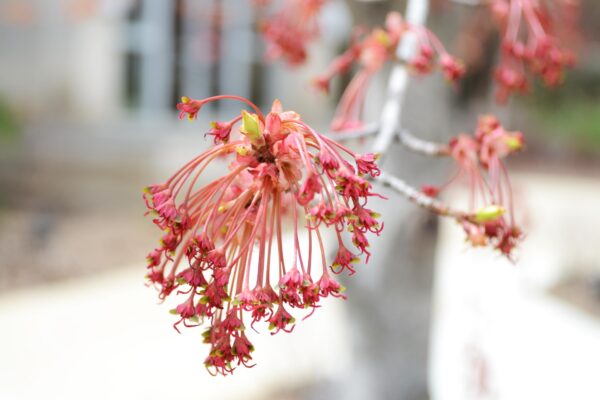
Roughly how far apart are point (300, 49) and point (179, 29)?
33.2 ft

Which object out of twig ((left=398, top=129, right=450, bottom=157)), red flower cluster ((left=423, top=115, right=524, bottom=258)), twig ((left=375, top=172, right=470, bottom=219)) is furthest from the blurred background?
twig ((left=375, top=172, right=470, bottom=219))

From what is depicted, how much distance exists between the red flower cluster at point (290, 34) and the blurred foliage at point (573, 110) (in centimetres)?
1197

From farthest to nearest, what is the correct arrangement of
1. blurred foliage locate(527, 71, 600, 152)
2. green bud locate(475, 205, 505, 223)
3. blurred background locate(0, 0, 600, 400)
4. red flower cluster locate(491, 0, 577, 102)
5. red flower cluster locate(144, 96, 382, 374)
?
blurred foliage locate(527, 71, 600, 152), blurred background locate(0, 0, 600, 400), red flower cluster locate(491, 0, 577, 102), green bud locate(475, 205, 505, 223), red flower cluster locate(144, 96, 382, 374)

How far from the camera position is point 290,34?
2.42 meters

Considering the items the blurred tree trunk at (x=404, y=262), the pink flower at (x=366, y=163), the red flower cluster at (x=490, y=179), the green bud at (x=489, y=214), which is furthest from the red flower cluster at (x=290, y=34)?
A: the pink flower at (x=366, y=163)

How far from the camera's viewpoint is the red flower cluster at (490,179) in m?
1.19

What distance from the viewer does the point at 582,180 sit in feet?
39.2

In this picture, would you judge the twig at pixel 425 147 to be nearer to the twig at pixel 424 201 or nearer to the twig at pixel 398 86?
the twig at pixel 398 86

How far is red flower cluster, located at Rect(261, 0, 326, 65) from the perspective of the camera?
2387 millimetres

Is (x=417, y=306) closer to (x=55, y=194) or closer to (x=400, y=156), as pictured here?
(x=400, y=156)

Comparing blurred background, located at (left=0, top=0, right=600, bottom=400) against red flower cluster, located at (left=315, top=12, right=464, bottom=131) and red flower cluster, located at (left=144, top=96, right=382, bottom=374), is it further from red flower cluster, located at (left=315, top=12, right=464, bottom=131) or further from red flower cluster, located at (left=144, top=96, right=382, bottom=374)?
red flower cluster, located at (left=144, top=96, right=382, bottom=374)

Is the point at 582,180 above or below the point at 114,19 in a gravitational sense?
below

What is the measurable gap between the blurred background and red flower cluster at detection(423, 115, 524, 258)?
3.62 ft

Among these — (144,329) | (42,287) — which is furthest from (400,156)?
(42,287)
